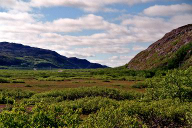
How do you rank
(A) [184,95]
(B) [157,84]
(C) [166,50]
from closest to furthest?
1. (A) [184,95]
2. (B) [157,84]
3. (C) [166,50]

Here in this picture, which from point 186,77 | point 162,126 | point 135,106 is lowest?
point 162,126

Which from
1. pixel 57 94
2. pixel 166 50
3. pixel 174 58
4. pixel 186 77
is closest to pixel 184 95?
pixel 186 77

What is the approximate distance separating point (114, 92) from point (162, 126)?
1426cm

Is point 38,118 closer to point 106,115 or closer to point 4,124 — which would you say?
point 4,124

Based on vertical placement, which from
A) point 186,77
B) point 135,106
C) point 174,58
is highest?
point 174,58

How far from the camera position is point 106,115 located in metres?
9.33

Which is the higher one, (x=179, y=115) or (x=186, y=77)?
(x=186, y=77)

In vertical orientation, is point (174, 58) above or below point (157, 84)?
above

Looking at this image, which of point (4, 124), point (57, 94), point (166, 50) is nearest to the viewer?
point (4, 124)

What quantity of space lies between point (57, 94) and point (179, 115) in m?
16.4

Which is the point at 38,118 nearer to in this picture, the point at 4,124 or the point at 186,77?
the point at 4,124

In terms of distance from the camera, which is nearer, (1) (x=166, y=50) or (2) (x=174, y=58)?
(2) (x=174, y=58)

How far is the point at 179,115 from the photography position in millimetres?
12406

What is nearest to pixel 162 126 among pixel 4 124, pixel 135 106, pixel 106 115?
pixel 135 106
